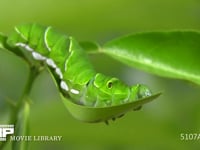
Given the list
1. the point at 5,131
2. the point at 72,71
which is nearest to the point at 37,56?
the point at 72,71

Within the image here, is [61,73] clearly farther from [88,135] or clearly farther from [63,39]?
[88,135]

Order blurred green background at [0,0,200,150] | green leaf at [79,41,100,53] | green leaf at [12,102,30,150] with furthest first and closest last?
blurred green background at [0,0,200,150]
green leaf at [79,41,100,53]
green leaf at [12,102,30,150]

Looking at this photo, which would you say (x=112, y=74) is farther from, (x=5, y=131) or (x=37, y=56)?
(x=5, y=131)

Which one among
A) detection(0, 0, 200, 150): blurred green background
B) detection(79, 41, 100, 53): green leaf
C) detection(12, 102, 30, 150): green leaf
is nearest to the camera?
detection(12, 102, 30, 150): green leaf

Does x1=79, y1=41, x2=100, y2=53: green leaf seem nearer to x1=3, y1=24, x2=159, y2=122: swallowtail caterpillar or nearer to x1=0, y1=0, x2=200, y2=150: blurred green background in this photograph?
x1=3, y1=24, x2=159, y2=122: swallowtail caterpillar

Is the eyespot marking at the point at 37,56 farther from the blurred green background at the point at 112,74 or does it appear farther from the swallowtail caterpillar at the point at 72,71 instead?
the blurred green background at the point at 112,74

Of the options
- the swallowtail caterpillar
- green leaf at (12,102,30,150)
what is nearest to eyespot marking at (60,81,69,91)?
the swallowtail caterpillar
